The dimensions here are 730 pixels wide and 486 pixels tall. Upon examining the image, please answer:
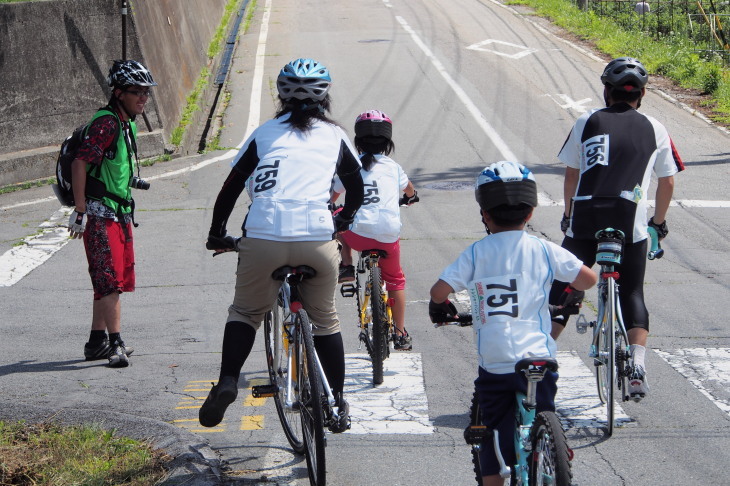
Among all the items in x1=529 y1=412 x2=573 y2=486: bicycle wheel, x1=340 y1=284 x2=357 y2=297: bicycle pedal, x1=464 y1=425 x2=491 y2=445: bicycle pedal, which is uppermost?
x1=529 y1=412 x2=573 y2=486: bicycle wheel

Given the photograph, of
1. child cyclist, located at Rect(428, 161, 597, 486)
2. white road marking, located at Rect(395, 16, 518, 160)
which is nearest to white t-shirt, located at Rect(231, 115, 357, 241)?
child cyclist, located at Rect(428, 161, 597, 486)

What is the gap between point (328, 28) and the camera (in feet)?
81.0

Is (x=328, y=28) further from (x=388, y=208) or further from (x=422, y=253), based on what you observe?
(x=388, y=208)

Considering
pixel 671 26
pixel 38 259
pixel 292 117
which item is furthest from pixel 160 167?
pixel 671 26

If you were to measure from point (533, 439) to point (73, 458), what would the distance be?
2.33m

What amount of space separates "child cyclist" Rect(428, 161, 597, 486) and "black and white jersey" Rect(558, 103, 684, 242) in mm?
1688

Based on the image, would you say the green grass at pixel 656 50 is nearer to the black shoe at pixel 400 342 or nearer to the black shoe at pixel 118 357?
the black shoe at pixel 400 342

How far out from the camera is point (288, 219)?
14.9 feet

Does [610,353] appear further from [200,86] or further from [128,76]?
[200,86]

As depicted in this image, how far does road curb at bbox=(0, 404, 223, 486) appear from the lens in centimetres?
466

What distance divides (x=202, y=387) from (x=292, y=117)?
225 centimetres

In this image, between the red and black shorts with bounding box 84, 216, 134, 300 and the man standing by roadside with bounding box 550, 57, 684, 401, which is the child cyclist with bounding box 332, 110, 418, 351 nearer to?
the man standing by roadside with bounding box 550, 57, 684, 401

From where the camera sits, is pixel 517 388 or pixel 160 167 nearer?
pixel 517 388

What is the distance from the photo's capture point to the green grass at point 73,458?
4.57 m
